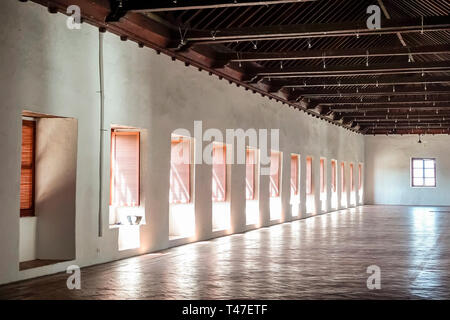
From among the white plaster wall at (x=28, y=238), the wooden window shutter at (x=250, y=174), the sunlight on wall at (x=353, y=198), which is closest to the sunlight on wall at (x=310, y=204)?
the wooden window shutter at (x=250, y=174)

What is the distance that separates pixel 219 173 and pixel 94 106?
244 inches

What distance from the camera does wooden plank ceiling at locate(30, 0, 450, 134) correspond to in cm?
999

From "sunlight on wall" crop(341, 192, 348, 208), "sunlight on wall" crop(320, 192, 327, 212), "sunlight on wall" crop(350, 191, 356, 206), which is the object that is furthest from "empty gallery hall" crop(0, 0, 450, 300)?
"sunlight on wall" crop(350, 191, 356, 206)

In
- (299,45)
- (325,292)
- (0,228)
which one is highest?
(299,45)

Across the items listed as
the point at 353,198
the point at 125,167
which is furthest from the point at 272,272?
the point at 353,198

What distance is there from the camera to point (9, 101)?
25.1 ft

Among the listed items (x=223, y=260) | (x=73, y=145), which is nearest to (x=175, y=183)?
(x=223, y=260)

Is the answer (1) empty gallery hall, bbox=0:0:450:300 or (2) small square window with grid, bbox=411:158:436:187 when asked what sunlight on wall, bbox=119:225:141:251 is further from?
(2) small square window with grid, bbox=411:158:436:187

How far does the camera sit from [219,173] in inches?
600

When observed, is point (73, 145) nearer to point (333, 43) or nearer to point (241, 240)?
point (241, 240)

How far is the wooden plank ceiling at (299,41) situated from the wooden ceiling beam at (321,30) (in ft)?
0.06

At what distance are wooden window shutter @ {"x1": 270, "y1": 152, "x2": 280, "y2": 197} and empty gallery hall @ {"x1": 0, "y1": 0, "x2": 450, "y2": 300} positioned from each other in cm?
6

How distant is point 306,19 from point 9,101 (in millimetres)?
7730

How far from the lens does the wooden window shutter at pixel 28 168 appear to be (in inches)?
353
